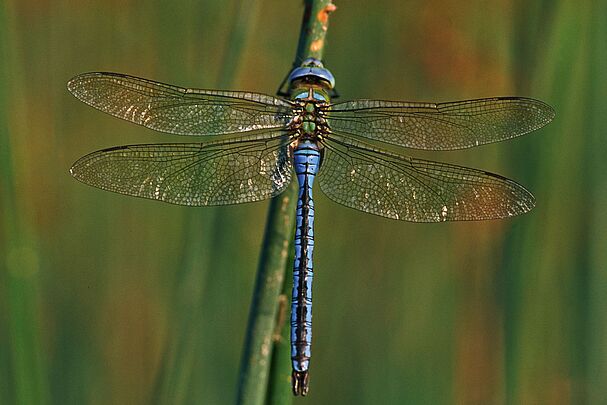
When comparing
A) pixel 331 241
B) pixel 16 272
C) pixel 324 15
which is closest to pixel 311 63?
pixel 324 15

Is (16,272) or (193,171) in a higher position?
(193,171)

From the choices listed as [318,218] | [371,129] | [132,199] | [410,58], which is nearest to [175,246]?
[132,199]

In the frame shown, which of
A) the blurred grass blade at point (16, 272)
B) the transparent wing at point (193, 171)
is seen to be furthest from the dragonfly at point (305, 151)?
the blurred grass blade at point (16, 272)

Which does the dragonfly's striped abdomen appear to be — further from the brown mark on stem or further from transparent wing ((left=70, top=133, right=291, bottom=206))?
the brown mark on stem

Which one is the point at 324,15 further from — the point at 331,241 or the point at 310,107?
the point at 331,241

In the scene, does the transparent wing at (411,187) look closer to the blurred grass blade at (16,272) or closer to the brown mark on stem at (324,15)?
the brown mark on stem at (324,15)

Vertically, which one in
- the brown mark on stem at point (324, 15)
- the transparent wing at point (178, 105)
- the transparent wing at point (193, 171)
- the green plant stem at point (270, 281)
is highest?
the brown mark on stem at point (324, 15)

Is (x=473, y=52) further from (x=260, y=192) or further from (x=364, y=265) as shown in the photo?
(x=260, y=192)
